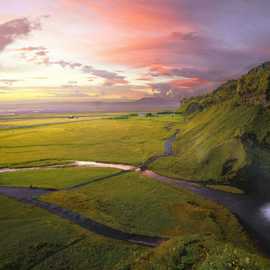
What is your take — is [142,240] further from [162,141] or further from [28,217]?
[162,141]

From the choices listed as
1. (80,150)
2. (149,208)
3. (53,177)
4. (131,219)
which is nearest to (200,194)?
(149,208)

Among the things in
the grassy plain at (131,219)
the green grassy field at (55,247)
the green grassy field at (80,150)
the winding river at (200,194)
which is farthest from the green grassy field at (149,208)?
the green grassy field at (80,150)

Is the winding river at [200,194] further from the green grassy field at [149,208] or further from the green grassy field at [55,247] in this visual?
the green grassy field at [55,247]

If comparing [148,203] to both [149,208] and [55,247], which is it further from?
[55,247]

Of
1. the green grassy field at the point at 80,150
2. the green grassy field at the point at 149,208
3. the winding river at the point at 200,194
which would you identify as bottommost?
the winding river at the point at 200,194

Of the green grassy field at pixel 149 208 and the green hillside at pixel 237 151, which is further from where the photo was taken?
the green hillside at pixel 237 151

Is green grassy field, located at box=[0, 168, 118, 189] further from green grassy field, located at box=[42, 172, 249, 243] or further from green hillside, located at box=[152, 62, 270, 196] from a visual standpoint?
green hillside, located at box=[152, 62, 270, 196]

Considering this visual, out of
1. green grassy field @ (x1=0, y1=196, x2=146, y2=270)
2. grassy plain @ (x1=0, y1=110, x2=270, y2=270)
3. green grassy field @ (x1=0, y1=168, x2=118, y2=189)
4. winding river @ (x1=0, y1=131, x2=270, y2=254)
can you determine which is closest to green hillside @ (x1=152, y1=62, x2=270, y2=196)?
grassy plain @ (x1=0, y1=110, x2=270, y2=270)

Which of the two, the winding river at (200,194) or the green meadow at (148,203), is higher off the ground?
the green meadow at (148,203)

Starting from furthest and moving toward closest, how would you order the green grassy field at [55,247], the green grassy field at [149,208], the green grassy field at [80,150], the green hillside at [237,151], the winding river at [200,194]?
the green grassy field at [80,150], the green hillside at [237,151], the green grassy field at [149,208], the winding river at [200,194], the green grassy field at [55,247]

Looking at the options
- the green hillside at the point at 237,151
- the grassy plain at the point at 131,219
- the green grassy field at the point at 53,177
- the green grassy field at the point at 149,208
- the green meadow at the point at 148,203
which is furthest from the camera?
the green grassy field at the point at 53,177

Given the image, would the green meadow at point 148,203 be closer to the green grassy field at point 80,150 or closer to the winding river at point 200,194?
the green grassy field at point 80,150
